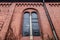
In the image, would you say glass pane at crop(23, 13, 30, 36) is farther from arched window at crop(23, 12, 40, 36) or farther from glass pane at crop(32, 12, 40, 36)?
glass pane at crop(32, 12, 40, 36)

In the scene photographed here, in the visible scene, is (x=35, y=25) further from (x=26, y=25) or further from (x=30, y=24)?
(x=26, y=25)

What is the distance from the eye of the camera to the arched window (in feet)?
26.4

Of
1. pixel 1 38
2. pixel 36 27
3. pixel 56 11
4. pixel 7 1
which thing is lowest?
pixel 1 38

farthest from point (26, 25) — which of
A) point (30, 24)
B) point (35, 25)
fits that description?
point (35, 25)

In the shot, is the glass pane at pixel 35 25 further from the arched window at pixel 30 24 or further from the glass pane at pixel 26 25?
the glass pane at pixel 26 25

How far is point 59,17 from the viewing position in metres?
9.02

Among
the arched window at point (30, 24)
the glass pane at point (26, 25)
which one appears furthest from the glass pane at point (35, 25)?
the glass pane at point (26, 25)

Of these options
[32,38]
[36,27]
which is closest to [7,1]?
[36,27]

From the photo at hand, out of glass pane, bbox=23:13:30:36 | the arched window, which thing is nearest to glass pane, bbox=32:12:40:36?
the arched window

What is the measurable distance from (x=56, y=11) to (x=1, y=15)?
11.6ft

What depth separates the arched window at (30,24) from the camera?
317 inches

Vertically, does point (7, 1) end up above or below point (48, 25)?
above

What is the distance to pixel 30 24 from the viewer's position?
341 inches

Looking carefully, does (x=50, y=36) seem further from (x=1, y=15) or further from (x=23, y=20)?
(x=1, y=15)
